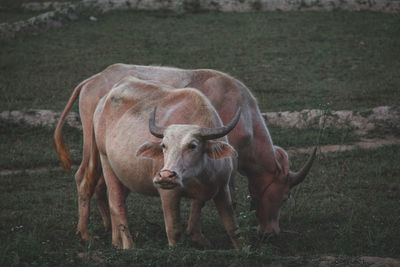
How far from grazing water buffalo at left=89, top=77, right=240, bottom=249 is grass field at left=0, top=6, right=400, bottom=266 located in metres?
0.41

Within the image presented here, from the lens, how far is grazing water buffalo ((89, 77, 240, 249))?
5195mm

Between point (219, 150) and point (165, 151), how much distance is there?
1.77 feet

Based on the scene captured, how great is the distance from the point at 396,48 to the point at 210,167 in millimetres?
11612

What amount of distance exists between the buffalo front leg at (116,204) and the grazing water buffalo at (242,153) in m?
0.46

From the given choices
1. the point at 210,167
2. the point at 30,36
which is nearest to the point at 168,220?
the point at 210,167

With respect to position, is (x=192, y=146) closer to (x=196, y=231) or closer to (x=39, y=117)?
(x=196, y=231)

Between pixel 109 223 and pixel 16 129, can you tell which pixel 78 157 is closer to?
pixel 16 129

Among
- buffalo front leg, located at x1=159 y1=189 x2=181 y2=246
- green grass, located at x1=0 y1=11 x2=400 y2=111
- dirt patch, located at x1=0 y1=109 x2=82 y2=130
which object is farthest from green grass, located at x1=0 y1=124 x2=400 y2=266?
green grass, located at x1=0 y1=11 x2=400 y2=111

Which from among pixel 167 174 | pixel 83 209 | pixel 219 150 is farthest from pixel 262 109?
pixel 167 174

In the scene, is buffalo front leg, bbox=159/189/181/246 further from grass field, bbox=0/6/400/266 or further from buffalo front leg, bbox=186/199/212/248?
buffalo front leg, bbox=186/199/212/248

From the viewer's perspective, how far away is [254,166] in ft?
23.2

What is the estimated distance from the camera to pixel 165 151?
520 centimetres

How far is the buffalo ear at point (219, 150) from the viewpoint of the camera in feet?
17.3

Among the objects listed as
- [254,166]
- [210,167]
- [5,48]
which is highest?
[210,167]
